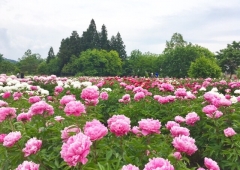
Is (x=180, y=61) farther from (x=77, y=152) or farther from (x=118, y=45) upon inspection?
(x=77, y=152)

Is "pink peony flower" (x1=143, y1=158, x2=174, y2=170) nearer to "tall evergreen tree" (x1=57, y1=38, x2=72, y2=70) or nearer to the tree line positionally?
the tree line

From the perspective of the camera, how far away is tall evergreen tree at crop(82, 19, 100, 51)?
2387 inches

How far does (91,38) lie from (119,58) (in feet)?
25.0

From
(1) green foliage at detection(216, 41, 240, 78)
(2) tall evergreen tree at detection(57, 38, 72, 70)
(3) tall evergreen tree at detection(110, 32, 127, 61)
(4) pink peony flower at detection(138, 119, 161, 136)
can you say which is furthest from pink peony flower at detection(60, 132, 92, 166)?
(3) tall evergreen tree at detection(110, 32, 127, 61)

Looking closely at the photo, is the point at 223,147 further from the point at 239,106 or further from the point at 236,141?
the point at 239,106

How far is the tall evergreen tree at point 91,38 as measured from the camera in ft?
199

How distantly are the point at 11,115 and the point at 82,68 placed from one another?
5130 cm

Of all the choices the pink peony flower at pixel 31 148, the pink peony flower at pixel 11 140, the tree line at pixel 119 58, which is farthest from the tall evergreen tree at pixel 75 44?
the pink peony flower at pixel 31 148

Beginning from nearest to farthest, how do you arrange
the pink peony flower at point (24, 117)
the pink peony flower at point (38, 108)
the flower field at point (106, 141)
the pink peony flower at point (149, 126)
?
the flower field at point (106, 141), the pink peony flower at point (149, 126), the pink peony flower at point (38, 108), the pink peony flower at point (24, 117)

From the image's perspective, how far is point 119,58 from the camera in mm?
59438

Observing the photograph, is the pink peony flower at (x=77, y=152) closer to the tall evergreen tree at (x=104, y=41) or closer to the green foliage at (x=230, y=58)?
the green foliage at (x=230, y=58)

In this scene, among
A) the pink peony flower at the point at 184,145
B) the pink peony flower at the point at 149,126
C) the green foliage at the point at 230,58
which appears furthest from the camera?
the green foliage at the point at 230,58

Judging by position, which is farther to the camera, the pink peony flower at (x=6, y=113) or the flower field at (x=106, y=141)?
the pink peony flower at (x=6, y=113)

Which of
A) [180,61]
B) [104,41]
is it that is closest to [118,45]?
[104,41]
